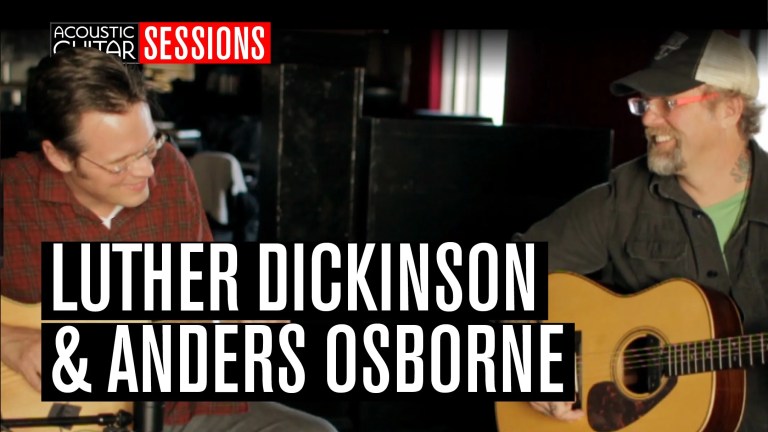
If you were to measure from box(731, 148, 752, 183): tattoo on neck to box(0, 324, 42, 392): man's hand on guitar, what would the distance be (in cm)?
109

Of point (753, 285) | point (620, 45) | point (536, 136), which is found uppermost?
point (620, 45)

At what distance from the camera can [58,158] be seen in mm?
1507

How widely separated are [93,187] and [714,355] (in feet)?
3.16

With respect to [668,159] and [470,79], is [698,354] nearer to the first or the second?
[668,159]

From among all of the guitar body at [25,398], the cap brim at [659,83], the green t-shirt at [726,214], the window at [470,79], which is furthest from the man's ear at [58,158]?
the window at [470,79]

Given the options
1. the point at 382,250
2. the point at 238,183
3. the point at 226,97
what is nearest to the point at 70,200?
the point at 382,250

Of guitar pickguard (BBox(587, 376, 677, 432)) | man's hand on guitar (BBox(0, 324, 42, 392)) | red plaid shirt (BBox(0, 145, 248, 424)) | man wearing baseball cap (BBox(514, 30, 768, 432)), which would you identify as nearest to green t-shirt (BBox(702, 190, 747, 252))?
man wearing baseball cap (BBox(514, 30, 768, 432))

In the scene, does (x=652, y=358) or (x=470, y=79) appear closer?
(x=652, y=358)

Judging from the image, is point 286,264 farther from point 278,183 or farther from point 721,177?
point 721,177

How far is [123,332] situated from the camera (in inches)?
63.1

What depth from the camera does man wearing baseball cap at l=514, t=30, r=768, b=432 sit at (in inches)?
62.3

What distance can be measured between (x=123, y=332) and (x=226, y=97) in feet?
11.9

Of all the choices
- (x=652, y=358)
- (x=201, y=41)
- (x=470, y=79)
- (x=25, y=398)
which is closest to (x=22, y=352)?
(x=25, y=398)

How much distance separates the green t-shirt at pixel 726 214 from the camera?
5.25 ft
